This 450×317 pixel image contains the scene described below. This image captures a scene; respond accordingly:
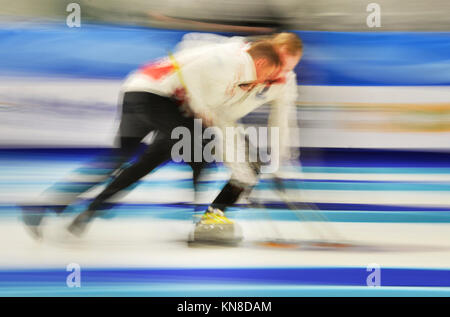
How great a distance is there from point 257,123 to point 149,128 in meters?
0.50

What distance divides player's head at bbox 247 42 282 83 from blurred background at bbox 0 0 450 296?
7 centimetres

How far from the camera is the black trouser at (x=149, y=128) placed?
2.24 meters

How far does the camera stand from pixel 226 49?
7.36 ft

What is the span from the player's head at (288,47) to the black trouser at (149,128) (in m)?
0.51

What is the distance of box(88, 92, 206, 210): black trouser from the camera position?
88.4 inches

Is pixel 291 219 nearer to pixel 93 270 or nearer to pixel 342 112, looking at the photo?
pixel 342 112

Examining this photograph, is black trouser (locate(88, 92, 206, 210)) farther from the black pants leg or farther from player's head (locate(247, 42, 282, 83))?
player's head (locate(247, 42, 282, 83))

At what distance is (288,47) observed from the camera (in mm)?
2244

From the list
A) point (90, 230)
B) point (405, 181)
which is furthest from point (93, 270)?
point (405, 181)

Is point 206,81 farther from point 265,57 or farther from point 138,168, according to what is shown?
point 138,168

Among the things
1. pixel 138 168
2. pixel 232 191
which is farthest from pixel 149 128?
pixel 232 191

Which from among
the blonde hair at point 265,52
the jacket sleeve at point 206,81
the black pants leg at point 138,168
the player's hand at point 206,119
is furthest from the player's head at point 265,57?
the black pants leg at point 138,168

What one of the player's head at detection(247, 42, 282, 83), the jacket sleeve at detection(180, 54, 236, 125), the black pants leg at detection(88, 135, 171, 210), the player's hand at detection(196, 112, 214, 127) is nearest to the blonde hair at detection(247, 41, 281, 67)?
the player's head at detection(247, 42, 282, 83)

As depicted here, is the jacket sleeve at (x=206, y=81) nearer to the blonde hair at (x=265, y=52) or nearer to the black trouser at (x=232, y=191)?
the blonde hair at (x=265, y=52)
